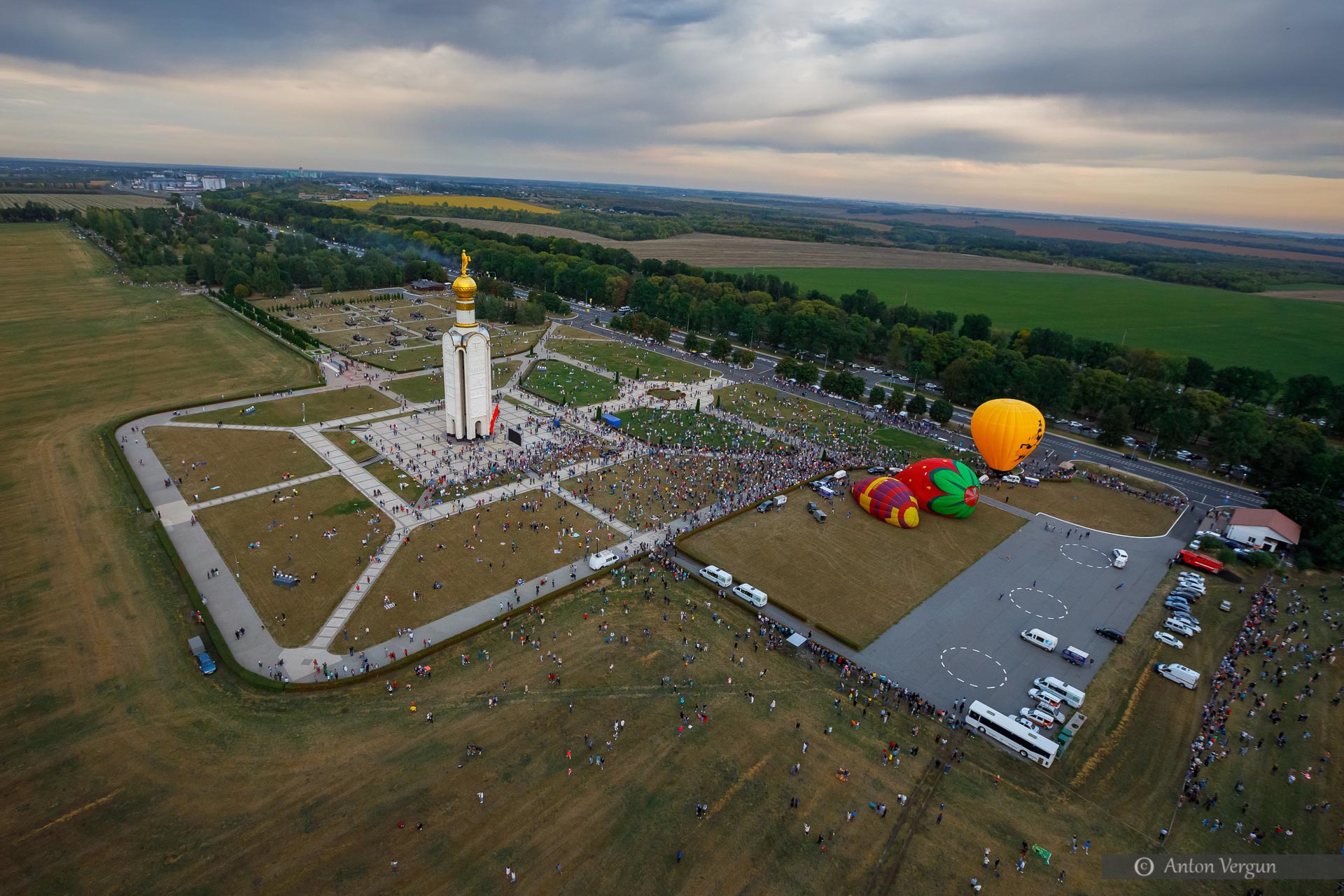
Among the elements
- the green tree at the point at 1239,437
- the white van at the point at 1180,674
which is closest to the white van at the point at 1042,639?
Answer: the white van at the point at 1180,674

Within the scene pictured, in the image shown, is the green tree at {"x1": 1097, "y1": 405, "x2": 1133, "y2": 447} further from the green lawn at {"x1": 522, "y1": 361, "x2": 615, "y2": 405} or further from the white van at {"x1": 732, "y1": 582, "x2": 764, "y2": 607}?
the green lawn at {"x1": 522, "y1": 361, "x2": 615, "y2": 405}

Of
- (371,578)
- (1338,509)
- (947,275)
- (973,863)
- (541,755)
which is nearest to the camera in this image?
(973,863)

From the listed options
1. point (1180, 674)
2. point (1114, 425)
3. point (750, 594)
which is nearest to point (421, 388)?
point (750, 594)

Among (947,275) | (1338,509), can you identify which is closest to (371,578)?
(1338,509)

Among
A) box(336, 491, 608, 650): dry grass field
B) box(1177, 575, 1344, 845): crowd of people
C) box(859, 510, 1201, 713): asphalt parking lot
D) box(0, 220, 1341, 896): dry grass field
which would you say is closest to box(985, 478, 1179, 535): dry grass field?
box(859, 510, 1201, 713): asphalt parking lot

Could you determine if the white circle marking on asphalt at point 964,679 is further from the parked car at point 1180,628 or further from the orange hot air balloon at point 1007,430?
the orange hot air balloon at point 1007,430

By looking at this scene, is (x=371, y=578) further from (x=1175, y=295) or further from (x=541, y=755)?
(x=1175, y=295)
